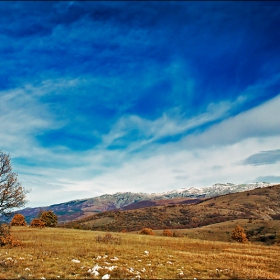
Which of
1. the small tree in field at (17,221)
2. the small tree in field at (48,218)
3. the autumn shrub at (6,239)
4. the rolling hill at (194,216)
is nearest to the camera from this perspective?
the autumn shrub at (6,239)

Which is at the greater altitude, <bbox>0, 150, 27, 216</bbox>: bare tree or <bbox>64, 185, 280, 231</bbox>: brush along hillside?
<bbox>0, 150, 27, 216</bbox>: bare tree

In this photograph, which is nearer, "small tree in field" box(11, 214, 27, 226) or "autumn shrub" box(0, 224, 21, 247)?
"autumn shrub" box(0, 224, 21, 247)

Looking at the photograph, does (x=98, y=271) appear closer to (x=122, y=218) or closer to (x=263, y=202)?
(x=122, y=218)

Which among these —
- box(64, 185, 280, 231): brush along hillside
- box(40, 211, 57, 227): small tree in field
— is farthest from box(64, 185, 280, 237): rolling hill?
box(40, 211, 57, 227): small tree in field

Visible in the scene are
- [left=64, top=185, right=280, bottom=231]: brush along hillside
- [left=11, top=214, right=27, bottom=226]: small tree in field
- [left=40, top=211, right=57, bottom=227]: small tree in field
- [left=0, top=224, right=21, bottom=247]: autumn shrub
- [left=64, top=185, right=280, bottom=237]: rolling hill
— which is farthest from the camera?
[left=64, top=185, right=280, bottom=231]: brush along hillside

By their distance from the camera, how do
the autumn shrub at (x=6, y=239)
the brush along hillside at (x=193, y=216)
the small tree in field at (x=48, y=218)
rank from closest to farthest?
the autumn shrub at (x=6, y=239), the small tree in field at (x=48, y=218), the brush along hillside at (x=193, y=216)

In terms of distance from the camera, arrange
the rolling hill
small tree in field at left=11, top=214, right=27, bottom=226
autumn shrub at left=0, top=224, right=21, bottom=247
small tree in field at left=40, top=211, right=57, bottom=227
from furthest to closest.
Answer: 1. the rolling hill
2. small tree in field at left=40, top=211, right=57, bottom=227
3. small tree in field at left=11, top=214, right=27, bottom=226
4. autumn shrub at left=0, top=224, right=21, bottom=247

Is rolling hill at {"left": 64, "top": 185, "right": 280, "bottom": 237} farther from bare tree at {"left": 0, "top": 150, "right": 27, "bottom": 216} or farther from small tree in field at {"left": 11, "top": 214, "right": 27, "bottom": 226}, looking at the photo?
bare tree at {"left": 0, "top": 150, "right": 27, "bottom": 216}

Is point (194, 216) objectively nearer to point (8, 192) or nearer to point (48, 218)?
point (48, 218)

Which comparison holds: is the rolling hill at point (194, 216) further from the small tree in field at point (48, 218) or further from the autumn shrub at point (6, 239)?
the autumn shrub at point (6, 239)

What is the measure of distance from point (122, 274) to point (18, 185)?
19771mm

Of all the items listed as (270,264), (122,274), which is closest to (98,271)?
(122,274)

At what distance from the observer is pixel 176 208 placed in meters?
191

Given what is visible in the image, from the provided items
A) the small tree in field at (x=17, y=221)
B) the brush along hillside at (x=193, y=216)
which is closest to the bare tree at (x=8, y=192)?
the small tree in field at (x=17, y=221)
